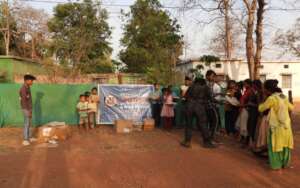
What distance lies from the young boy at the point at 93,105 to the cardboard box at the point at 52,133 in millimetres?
2185

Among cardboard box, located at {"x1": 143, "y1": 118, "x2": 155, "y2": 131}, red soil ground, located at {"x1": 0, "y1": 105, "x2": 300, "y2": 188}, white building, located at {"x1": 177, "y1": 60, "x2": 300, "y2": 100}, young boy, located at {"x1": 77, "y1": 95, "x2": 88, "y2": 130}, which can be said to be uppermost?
white building, located at {"x1": 177, "y1": 60, "x2": 300, "y2": 100}

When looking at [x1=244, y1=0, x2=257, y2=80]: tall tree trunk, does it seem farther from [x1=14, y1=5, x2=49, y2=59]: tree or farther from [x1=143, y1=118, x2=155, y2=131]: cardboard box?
[x1=14, y1=5, x2=49, y2=59]: tree

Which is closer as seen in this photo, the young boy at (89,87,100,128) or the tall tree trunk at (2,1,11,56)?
the young boy at (89,87,100,128)

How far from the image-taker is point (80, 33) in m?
30.2

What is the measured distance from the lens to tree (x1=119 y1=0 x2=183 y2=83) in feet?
98.2

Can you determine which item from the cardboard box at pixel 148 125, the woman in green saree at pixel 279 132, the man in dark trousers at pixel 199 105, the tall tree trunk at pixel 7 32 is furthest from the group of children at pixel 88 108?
the tall tree trunk at pixel 7 32

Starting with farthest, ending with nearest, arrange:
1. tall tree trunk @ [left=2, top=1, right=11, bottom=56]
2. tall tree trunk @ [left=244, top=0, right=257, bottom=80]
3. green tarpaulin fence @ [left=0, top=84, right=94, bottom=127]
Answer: tall tree trunk @ [left=2, top=1, right=11, bottom=56] → tall tree trunk @ [left=244, top=0, right=257, bottom=80] → green tarpaulin fence @ [left=0, top=84, right=94, bottom=127]

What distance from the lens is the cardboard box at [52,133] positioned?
36.9ft

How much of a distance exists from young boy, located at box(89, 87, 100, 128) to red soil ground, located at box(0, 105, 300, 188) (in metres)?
2.61

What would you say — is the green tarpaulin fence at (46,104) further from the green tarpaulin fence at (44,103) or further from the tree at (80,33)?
the tree at (80,33)

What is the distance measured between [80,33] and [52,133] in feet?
64.3

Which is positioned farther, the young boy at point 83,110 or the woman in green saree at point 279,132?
the young boy at point 83,110

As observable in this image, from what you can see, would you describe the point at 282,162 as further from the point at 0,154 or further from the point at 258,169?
the point at 0,154

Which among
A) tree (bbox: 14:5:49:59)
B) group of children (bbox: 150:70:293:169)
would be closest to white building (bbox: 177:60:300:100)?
tree (bbox: 14:5:49:59)
